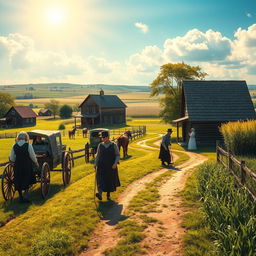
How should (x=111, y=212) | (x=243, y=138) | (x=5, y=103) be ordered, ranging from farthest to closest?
(x=5, y=103)
(x=243, y=138)
(x=111, y=212)

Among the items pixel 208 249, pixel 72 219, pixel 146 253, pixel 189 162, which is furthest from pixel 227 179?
pixel 189 162

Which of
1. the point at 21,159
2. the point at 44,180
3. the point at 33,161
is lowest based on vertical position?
the point at 44,180

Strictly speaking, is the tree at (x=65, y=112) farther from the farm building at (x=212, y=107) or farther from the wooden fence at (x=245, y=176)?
the wooden fence at (x=245, y=176)

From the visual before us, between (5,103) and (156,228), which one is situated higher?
(5,103)

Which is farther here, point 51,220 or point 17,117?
point 17,117

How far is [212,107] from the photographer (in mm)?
26734

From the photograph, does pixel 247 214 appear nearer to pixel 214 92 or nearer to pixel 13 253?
pixel 13 253

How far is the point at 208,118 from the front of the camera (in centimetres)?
2575

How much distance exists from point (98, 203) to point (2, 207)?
3.03m

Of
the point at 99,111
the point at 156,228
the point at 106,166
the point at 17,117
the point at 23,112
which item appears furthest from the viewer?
the point at 23,112

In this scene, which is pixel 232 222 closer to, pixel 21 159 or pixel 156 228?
pixel 156 228

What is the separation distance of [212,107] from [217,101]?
1182 mm

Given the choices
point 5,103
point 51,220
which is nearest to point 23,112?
point 5,103

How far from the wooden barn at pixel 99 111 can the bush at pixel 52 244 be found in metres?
58.3
